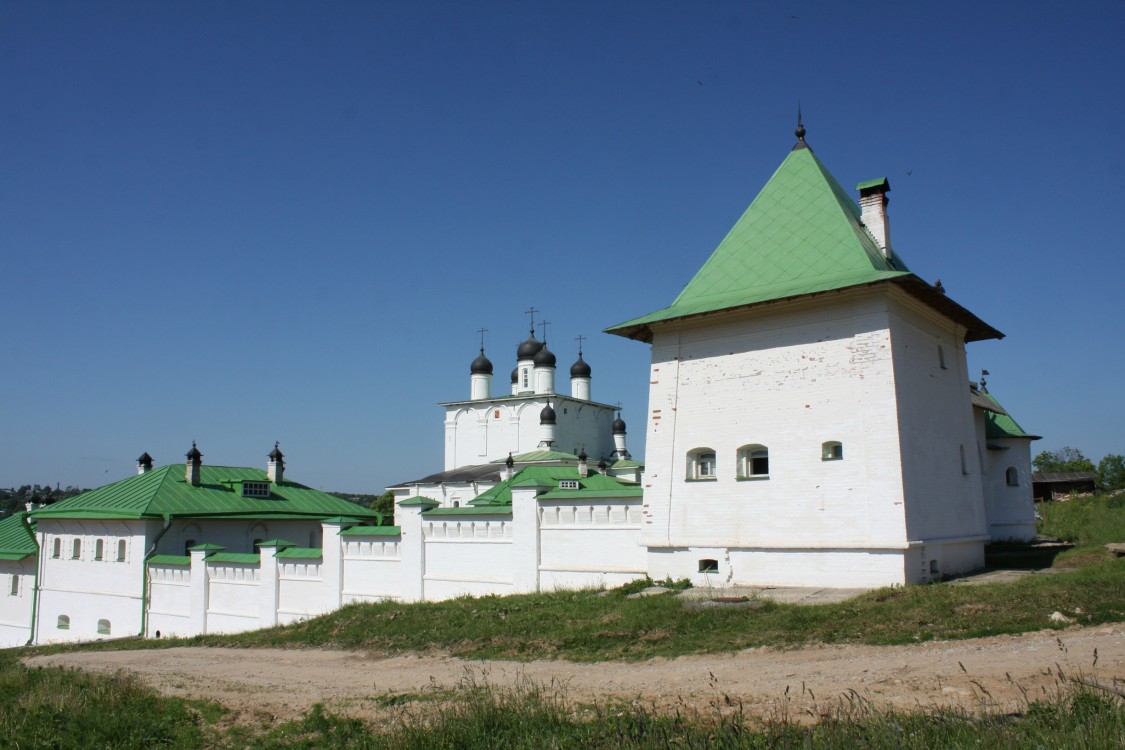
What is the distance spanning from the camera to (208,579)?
19.1m

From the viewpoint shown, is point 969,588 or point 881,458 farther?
point 881,458

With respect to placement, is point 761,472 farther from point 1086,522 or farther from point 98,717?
point 1086,522

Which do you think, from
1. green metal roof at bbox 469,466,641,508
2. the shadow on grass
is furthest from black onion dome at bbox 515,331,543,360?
the shadow on grass

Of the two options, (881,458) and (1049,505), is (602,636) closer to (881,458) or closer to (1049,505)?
(881,458)

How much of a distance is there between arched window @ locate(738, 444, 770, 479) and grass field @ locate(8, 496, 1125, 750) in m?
2.70

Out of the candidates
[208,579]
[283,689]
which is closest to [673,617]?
[283,689]

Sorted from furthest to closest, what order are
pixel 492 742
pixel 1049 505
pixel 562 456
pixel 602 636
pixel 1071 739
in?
pixel 562 456 → pixel 1049 505 → pixel 602 636 → pixel 492 742 → pixel 1071 739

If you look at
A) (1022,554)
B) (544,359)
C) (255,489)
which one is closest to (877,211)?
(1022,554)

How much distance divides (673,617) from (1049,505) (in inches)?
1121

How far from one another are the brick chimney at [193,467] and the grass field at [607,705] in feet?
28.7

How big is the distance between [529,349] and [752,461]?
32925 millimetres

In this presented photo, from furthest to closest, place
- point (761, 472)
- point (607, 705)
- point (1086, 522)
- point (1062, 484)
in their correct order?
point (1062, 484) → point (1086, 522) → point (761, 472) → point (607, 705)

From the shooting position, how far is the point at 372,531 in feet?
55.3

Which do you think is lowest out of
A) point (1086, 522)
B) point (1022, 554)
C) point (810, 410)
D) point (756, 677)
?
point (756, 677)
